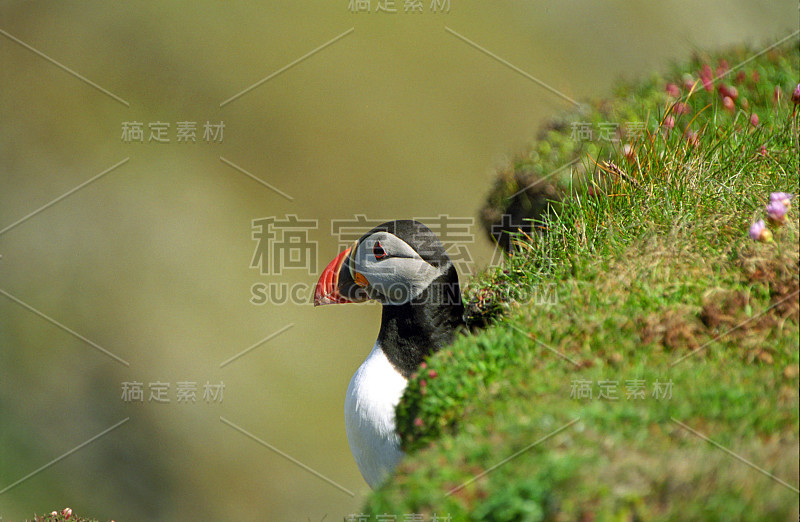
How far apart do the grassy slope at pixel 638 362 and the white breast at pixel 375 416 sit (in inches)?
8.0

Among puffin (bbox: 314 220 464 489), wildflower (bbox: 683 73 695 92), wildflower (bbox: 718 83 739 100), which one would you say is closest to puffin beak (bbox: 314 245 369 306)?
puffin (bbox: 314 220 464 489)

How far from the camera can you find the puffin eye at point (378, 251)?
4.07 metres

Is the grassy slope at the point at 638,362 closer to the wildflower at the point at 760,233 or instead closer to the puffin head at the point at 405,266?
the wildflower at the point at 760,233

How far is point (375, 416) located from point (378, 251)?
37.6 inches

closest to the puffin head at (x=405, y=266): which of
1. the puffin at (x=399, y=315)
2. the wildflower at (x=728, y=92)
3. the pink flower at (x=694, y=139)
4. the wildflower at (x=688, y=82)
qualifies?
the puffin at (x=399, y=315)

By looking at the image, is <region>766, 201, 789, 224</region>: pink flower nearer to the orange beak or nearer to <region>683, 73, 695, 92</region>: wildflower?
the orange beak

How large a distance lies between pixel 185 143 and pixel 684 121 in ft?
25.8

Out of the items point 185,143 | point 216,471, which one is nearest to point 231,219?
point 185,143

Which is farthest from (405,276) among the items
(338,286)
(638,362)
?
(638,362)

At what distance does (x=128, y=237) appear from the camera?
9.89m

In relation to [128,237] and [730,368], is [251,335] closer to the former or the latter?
[128,237]

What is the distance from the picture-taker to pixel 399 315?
13.3 feet

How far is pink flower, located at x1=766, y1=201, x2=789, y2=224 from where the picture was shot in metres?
3.44

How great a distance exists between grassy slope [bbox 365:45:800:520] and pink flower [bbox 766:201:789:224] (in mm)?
114
